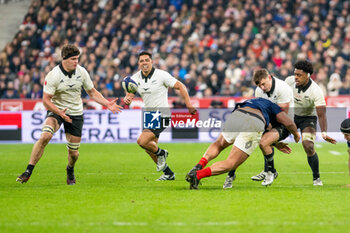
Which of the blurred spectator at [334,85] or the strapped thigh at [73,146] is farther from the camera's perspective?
the blurred spectator at [334,85]

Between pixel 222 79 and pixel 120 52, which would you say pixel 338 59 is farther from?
pixel 120 52

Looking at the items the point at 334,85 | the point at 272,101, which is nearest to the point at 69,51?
the point at 272,101

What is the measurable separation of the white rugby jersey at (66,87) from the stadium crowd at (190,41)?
11187 mm

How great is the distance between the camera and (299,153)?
1686cm

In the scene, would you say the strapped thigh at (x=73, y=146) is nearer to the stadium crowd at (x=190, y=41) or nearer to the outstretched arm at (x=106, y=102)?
the outstretched arm at (x=106, y=102)

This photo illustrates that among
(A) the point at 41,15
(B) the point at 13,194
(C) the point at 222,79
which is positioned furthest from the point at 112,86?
(B) the point at 13,194

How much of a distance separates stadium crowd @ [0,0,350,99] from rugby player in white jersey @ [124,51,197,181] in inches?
407

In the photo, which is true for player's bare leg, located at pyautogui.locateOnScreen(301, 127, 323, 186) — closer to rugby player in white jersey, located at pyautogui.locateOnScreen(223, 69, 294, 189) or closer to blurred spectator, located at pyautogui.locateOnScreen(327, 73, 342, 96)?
rugby player in white jersey, located at pyautogui.locateOnScreen(223, 69, 294, 189)

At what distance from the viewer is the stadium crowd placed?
907 inches

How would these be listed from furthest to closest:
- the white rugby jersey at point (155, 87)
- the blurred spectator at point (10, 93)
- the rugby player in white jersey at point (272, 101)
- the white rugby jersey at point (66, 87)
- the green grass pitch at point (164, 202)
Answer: the blurred spectator at point (10, 93) < the white rugby jersey at point (155, 87) < the white rugby jersey at point (66, 87) < the rugby player in white jersey at point (272, 101) < the green grass pitch at point (164, 202)

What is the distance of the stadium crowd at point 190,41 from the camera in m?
23.0

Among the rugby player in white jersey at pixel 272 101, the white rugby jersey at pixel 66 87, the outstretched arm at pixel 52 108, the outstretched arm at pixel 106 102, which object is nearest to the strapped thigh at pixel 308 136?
the rugby player in white jersey at pixel 272 101

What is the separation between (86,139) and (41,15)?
8552 millimetres

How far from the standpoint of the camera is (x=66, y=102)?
1059 centimetres
